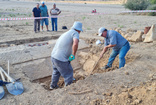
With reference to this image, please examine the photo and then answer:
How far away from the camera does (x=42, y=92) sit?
3672 millimetres

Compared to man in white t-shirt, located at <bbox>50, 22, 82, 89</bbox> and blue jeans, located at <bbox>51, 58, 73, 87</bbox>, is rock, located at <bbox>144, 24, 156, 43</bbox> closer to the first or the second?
man in white t-shirt, located at <bbox>50, 22, 82, 89</bbox>

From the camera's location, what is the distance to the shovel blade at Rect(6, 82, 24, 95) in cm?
361

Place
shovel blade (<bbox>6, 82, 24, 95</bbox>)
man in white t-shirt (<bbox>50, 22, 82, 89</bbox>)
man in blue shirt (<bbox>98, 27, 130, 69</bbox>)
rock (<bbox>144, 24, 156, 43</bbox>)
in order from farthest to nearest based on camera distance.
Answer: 1. rock (<bbox>144, 24, 156, 43</bbox>)
2. man in blue shirt (<bbox>98, 27, 130, 69</bbox>)
3. man in white t-shirt (<bbox>50, 22, 82, 89</bbox>)
4. shovel blade (<bbox>6, 82, 24, 95</bbox>)

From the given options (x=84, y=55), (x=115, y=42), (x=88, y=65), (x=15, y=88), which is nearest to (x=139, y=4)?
(x=84, y=55)

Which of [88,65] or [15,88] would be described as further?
[88,65]

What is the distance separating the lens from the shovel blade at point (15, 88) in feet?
11.8

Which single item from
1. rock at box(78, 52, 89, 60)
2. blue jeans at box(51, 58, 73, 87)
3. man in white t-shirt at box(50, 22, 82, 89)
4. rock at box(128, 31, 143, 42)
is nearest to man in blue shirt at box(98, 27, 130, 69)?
man in white t-shirt at box(50, 22, 82, 89)

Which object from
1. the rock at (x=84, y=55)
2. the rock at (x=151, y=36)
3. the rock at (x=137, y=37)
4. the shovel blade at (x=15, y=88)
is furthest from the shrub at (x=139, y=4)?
the shovel blade at (x=15, y=88)

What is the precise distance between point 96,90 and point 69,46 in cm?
127

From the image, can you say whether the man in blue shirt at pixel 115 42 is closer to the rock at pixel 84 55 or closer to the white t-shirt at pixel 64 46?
the white t-shirt at pixel 64 46

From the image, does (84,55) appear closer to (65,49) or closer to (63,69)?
(63,69)

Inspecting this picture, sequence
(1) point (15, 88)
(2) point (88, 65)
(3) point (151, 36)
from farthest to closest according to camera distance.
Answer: (3) point (151, 36) < (2) point (88, 65) < (1) point (15, 88)

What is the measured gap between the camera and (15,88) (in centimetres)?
370

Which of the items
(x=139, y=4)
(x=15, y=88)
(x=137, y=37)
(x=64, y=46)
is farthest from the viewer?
(x=139, y=4)
